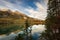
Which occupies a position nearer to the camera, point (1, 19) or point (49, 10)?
point (1, 19)

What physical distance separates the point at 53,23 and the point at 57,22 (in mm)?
68

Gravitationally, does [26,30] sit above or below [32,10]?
below

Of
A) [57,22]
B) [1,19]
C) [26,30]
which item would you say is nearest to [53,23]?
[57,22]

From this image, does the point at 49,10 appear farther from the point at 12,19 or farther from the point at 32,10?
the point at 12,19

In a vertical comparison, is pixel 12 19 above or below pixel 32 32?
above

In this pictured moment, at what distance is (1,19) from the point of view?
8.52ft

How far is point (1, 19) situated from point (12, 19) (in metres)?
0.18

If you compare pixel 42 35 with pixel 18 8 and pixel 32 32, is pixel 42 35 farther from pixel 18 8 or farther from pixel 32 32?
pixel 18 8

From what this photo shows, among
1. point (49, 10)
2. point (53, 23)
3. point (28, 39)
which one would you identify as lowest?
point (28, 39)

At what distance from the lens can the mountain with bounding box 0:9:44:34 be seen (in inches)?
102

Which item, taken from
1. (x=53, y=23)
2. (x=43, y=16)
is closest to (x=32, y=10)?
(x=43, y=16)

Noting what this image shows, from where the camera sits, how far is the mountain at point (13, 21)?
8.51ft

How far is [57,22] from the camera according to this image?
2752 millimetres

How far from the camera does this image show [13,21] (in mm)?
2650
